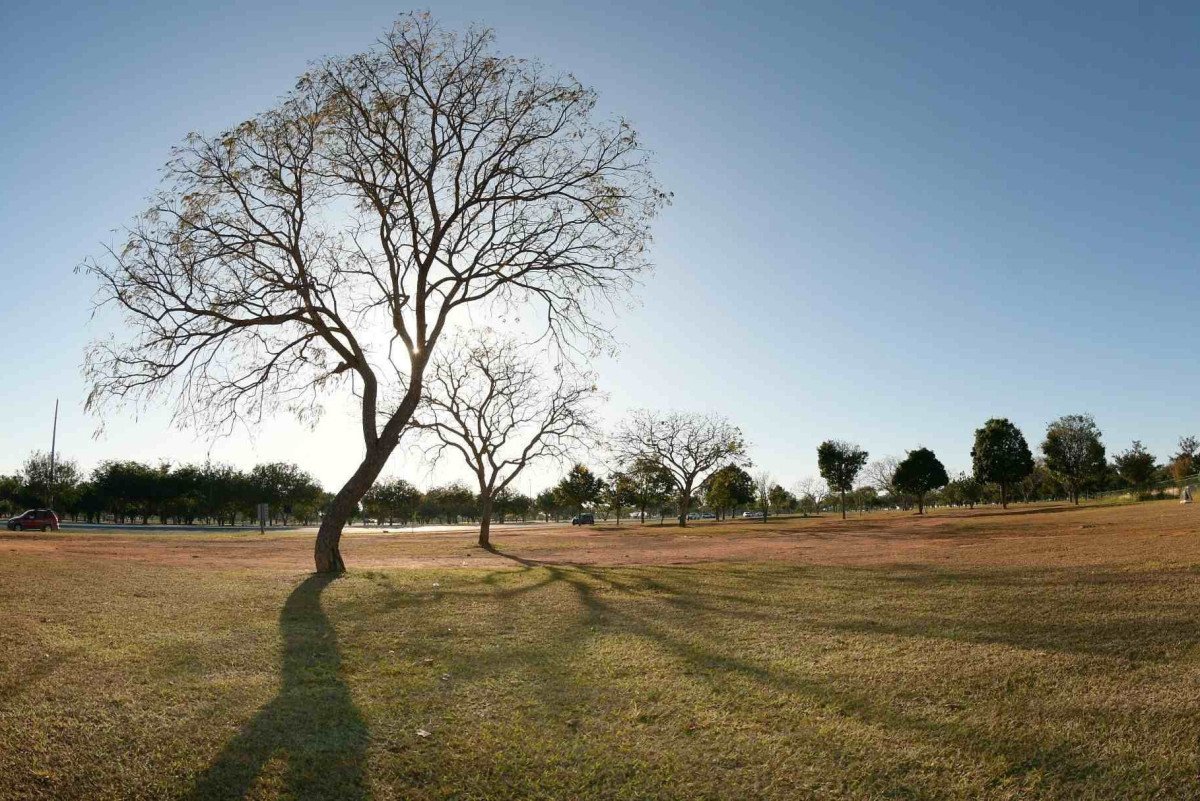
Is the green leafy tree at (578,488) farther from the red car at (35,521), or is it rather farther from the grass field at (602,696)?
the grass field at (602,696)

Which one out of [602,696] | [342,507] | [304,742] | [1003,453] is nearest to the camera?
[304,742]

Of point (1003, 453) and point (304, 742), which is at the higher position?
point (1003, 453)

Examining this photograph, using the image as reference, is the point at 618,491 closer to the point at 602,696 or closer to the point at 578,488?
the point at 578,488

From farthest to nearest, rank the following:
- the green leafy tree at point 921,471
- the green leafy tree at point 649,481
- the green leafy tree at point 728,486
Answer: the green leafy tree at point 921,471 < the green leafy tree at point 728,486 < the green leafy tree at point 649,481

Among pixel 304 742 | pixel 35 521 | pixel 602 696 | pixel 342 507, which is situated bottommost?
pixel 602 696

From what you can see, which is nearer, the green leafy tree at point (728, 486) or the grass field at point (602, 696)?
the grass field at point (602, 696)

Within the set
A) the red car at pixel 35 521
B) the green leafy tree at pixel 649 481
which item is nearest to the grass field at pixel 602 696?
the red car at pixel 35 521

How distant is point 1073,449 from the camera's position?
8369 centimetres

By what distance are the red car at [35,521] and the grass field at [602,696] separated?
5212 cm

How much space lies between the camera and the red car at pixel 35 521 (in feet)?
168

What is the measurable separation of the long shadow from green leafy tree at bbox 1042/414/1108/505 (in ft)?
319

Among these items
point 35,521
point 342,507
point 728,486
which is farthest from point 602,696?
point 728,486

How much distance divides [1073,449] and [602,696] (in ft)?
319

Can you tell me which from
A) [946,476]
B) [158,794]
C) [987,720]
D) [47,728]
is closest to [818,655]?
[987,720]
